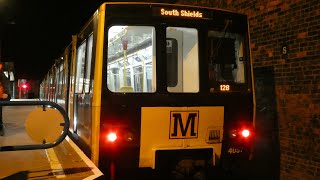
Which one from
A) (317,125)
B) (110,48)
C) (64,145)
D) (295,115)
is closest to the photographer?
(110,48)

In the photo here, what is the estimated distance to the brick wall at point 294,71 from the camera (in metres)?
6.59

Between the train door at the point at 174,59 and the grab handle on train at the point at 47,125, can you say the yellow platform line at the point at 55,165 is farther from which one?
the train door at the point at 174,59

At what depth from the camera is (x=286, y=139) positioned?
7.26m

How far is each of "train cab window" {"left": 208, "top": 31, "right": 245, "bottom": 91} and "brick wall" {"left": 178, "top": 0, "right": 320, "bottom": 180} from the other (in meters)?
1.22

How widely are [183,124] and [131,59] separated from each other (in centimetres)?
117

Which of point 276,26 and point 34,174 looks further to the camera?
point 276,26

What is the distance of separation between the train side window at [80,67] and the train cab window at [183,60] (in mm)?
1956

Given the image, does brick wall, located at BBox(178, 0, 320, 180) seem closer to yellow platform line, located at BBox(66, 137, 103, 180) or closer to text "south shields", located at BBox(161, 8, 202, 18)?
text "south shields", located at BBox(161, 8, 202, 18)

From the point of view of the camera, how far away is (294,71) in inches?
277

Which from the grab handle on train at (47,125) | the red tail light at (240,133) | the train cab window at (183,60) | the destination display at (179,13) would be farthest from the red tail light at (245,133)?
the grab handle on train at (47,125)

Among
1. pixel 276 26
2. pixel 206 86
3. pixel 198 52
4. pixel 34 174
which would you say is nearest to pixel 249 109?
pixel 206 86

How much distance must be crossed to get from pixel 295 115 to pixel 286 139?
0.52 meters

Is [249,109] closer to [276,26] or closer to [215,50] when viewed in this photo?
[215,50]

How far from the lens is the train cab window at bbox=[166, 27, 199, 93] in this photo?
6.00 m
